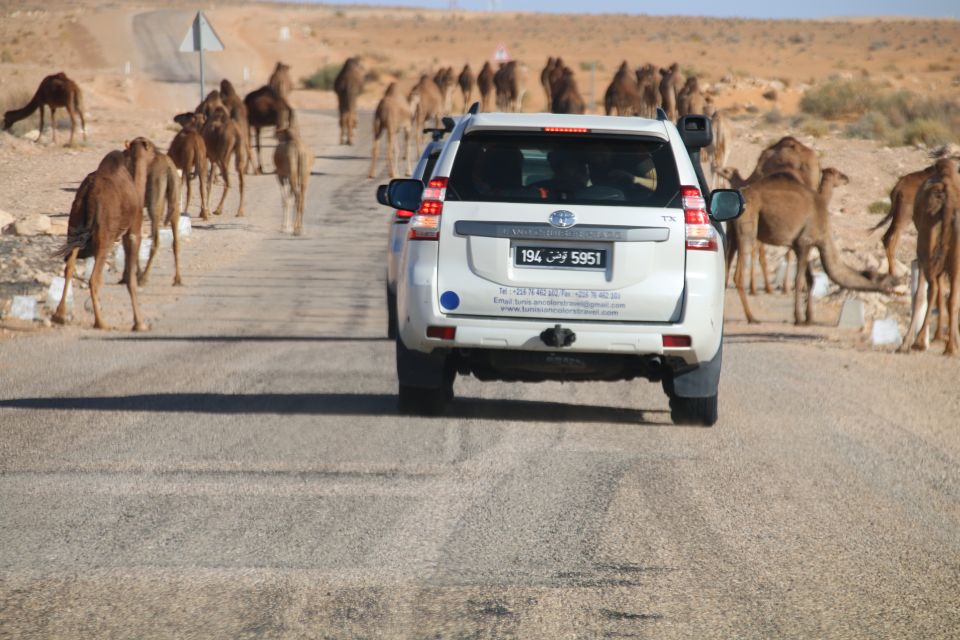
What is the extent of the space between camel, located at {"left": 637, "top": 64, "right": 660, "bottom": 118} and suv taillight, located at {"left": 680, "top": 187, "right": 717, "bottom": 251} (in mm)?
32823

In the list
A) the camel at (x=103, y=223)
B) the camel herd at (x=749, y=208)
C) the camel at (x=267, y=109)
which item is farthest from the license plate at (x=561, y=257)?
the camel at (x=267, y=109)

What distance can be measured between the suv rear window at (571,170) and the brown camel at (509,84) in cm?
3578

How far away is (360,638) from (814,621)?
62.7 inches

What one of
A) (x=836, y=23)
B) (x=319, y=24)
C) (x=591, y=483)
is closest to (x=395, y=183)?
(x=591, y=483)

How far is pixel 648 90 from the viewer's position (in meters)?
42.3

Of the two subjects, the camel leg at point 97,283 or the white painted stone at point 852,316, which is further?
the white painted stone at point 852,316

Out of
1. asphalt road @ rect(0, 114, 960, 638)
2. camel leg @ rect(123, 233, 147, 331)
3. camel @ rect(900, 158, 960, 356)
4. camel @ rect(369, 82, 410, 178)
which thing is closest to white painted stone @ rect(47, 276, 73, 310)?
Result: camel leg @ rect(123, 233, 147, 331)

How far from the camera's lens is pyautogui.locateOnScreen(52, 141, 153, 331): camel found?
46.6 feet

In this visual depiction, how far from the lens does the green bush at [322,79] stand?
2822 inches

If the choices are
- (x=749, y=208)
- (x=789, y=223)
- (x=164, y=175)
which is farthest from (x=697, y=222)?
(x=164, y=175)

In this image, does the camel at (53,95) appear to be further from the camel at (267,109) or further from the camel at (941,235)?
the camel at (941,235)

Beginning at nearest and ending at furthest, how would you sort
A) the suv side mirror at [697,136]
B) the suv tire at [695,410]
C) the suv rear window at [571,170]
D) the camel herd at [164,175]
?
the suv rear window at [571,170] → the suv tire at [695,410] → the suv side mirror at [697,136] → the camel herd at [164,175]

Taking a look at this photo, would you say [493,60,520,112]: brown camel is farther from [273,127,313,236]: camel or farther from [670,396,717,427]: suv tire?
[670,396,717,427]: suv tire

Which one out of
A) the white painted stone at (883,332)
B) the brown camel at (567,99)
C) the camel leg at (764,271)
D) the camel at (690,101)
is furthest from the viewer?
the brown camel at (567,99)
